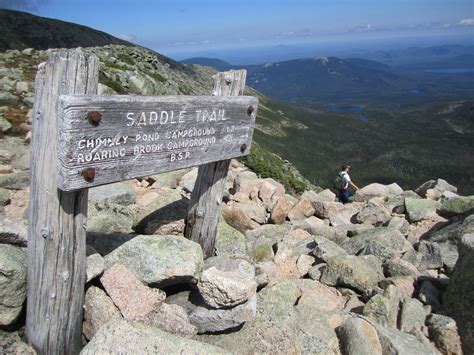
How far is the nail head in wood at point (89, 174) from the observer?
4308 mm

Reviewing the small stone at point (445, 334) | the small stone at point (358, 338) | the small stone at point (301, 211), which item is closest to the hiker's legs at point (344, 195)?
the small stone at point (301, 211)

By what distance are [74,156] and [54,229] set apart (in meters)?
0.90

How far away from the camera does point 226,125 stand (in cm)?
611

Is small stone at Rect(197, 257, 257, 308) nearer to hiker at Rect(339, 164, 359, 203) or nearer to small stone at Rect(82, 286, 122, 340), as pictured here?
small stone at Rect(82, 286, 122, 340)

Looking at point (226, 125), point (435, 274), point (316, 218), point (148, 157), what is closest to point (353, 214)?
point (316, 218)

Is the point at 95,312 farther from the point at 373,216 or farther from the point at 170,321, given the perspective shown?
the point at 373,216

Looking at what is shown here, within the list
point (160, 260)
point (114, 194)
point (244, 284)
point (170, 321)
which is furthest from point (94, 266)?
point (114, 194)

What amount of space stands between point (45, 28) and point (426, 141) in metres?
149

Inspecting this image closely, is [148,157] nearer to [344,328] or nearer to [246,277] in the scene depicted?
[246,277]

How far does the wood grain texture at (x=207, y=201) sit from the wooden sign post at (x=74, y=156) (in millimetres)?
1045

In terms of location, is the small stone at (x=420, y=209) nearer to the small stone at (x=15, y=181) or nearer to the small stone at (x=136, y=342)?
the small stone at (x=136, y=342)

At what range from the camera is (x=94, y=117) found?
13.8 feet

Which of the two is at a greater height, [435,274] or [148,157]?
[148,157]

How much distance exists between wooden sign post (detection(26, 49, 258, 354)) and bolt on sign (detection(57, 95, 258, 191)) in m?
0.01
